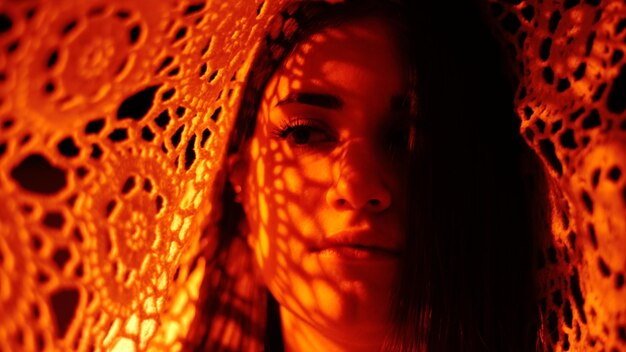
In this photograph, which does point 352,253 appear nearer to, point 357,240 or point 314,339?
point 357,240

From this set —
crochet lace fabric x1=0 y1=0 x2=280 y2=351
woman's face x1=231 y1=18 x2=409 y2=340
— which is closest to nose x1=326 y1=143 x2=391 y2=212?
woman's face x1=231 y1=18 x2=409 y2=340

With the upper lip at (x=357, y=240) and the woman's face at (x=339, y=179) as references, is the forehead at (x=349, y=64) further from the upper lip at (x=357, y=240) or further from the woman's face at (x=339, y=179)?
the upper lip at (x=357, y=240)

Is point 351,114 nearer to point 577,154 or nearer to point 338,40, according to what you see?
point 338,40

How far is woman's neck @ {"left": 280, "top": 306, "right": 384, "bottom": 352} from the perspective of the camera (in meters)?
0.65

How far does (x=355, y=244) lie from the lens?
56 centimetres

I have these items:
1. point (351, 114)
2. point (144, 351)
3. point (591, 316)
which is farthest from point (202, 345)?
point (591, 316)

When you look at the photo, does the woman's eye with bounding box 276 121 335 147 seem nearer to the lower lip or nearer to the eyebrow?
the eyebrow

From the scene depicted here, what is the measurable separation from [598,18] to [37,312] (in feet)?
1.71

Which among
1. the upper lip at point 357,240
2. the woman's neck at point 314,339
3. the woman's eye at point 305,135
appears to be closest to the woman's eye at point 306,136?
the woman's eye at point 305,135

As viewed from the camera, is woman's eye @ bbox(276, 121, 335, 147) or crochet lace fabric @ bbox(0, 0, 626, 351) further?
woman's eye @ bbox(276, 121, 335, 147)

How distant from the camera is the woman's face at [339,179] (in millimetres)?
566

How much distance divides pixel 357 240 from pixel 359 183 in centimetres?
6

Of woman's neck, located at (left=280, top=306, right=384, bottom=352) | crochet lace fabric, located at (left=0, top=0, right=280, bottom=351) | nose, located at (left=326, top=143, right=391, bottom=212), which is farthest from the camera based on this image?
woman's neck, located at (left=280, top=306, right=384, bottom=352)

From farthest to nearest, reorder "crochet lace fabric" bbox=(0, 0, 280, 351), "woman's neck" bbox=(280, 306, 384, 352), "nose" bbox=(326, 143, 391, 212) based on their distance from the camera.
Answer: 1. "woman's neck" bbox=(280, 306, 384, 352)
2. "nose" bbox=(326, 143, 391, 212)
3. "crochet lace fabric" bbox=(0, 0, 280, 351)
